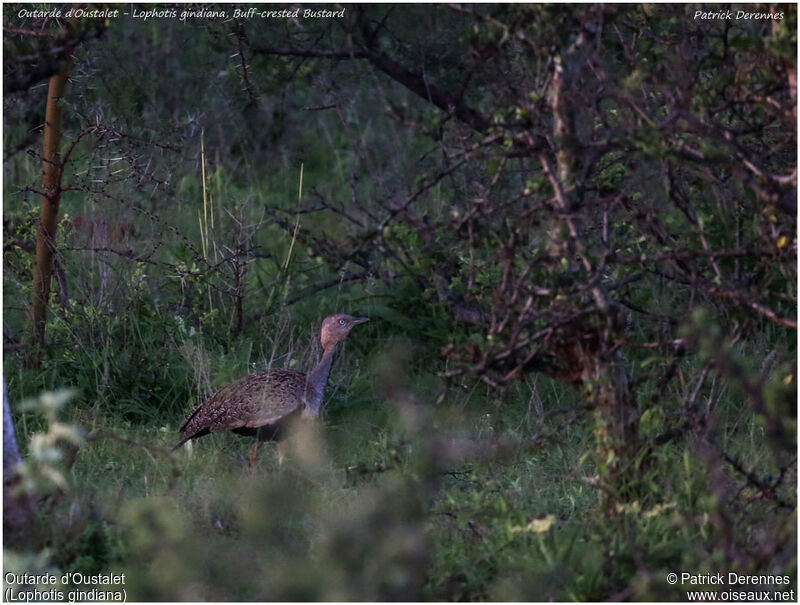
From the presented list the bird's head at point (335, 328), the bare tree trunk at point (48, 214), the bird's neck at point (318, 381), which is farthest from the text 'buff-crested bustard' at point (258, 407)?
the bare tree trunk at point (48, 214)

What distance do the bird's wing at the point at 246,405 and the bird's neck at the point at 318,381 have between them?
0.10 metres

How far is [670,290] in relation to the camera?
739 centimetres

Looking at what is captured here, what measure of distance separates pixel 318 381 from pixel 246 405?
58 centimetres

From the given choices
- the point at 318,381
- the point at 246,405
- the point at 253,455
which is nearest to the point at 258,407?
the point at 246,405

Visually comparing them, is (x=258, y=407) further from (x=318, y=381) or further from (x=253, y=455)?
(x=318, y=381)

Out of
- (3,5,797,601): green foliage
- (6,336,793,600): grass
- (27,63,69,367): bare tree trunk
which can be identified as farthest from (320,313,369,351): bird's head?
(27,63,69,367): bare tree trunk

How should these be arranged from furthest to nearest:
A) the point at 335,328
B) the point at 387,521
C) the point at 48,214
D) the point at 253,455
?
the point at 335,328 → the point at 48,214 → the point at 253,455 → the point at 387,521

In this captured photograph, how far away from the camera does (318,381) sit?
21.4 ft

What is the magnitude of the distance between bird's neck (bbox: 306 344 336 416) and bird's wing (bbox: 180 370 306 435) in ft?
0.33

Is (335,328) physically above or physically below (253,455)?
above

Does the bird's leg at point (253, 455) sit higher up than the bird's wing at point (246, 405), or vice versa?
the bird's wing at point (246, 405)

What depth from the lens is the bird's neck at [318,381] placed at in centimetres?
634

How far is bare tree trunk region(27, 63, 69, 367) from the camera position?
6.51m

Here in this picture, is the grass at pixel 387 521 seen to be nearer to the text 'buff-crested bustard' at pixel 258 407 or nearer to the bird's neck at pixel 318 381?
the text 'buff-crested bustard' at pixel 258 407
